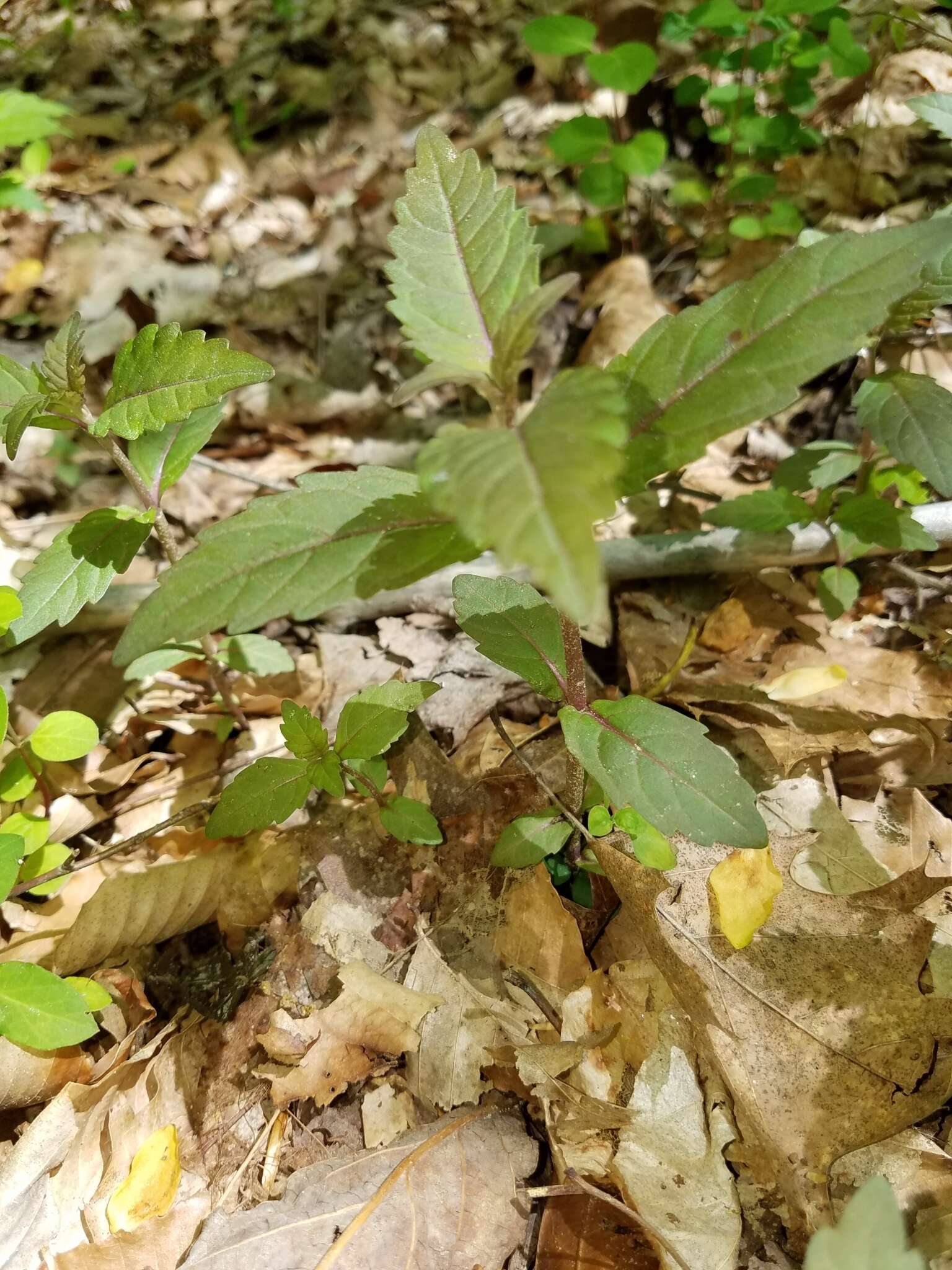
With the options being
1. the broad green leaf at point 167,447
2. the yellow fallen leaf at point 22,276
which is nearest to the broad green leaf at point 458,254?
the broad green leaf at point 167,447

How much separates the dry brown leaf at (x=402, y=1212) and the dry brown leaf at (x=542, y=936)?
308 mm

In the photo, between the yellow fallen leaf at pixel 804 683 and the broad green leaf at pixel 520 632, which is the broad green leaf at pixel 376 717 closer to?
the broad green leaf at pixel 520 632

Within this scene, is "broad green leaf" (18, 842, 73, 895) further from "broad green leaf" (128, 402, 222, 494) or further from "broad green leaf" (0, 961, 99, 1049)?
"broad green leaf" (128, 402, 222, 494)

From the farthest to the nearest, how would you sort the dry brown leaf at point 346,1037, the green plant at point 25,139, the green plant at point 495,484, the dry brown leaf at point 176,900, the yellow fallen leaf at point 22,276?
the yellow fallen leaf at point 22,276
the green plant at point 25,139
the dry brown leaf at point 176,900
the dry brown leaf at point 346,1037
the green plant at point 495,484

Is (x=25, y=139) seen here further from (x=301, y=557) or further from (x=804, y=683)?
(x=804, y=683)

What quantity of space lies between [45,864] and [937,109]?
316 cm

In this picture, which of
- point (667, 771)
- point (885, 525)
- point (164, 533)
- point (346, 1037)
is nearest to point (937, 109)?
point (885, 525)

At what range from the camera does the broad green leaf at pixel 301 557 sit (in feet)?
3.89

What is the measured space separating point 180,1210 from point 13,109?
13.8ft

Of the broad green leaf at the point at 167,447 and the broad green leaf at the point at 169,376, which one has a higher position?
the broad green leaf at the point at 169,376

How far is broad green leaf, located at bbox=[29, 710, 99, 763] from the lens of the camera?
200 centimetres

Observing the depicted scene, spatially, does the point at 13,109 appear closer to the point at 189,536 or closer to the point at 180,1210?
the point at 189,536

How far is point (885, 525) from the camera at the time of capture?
2.11 meters

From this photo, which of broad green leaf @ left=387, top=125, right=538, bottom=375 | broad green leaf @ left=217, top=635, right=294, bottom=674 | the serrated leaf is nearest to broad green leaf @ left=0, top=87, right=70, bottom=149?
broad green leaf @ left=217, top=635, right=294, bottom=674
